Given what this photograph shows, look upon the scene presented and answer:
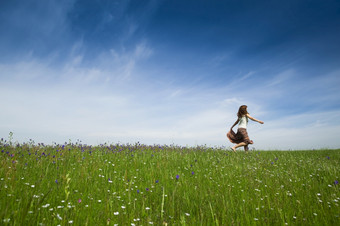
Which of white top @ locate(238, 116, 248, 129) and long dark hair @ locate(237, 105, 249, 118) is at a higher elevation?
long dark hair @ locate(237, 105, 249, 118)

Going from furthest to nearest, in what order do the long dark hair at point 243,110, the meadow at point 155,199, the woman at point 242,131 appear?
the long dark hair at point 243,110
the woman at point 242,131
the meadow at point 155,199

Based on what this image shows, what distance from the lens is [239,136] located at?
11984mm

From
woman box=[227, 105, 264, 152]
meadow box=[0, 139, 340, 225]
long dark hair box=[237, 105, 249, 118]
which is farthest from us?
long dark hair box=[237, 105, 249, 118]

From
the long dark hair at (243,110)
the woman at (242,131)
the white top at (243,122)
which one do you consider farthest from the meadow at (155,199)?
the long dark hair at (243,110)

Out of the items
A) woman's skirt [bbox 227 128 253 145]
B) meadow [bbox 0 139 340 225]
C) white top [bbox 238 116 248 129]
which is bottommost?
meadow [bbox 0 139 340 225]

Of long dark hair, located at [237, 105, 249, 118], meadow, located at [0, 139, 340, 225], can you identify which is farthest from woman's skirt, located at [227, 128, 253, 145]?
meadow, located at [0, 139, 340, 225]

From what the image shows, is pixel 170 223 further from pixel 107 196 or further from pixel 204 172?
pixel 204 172

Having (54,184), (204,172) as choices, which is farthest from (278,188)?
(54,184)

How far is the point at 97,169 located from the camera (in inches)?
215

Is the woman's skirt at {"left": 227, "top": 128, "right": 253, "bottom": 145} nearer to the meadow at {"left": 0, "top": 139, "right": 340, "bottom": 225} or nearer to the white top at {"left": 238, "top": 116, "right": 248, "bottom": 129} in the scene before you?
the white top at {"left": 238, "top": 116, "right": 248, "bottom": 129}

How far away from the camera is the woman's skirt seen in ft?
38.1

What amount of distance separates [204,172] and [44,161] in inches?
184

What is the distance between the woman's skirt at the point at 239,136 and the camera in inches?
457

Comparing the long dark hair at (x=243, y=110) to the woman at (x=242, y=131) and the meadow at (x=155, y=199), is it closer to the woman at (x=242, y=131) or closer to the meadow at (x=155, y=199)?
the woman at (x=242, y=131)
